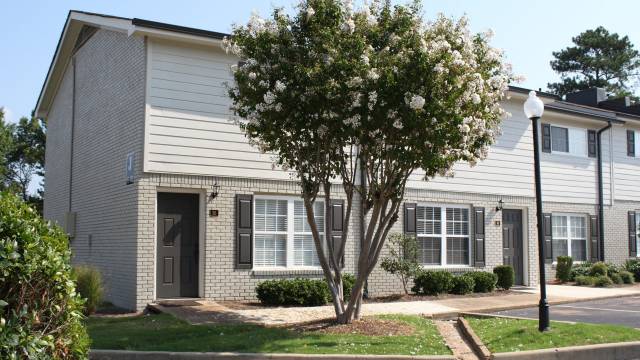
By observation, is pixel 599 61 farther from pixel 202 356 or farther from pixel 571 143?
pixel 202 356

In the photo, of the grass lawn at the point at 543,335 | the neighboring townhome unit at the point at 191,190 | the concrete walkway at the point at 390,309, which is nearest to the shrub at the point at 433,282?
the concrete walkway at the point at 390,309

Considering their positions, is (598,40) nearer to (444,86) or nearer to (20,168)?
(20,168)

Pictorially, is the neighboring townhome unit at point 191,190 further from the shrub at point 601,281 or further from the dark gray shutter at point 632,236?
the dark gray shutter at point 632,236

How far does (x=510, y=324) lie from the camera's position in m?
11.8

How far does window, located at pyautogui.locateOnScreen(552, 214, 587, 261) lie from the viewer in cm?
2264

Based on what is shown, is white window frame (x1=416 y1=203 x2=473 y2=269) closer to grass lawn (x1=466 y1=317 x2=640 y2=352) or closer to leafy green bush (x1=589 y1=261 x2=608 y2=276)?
leafy green bush (x1=589 y1=261 x2=608 y2=276)

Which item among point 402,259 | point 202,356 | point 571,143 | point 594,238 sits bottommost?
point 202,356

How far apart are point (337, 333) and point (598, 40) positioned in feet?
161

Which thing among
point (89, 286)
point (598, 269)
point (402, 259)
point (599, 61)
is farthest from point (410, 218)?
point (599, 61)

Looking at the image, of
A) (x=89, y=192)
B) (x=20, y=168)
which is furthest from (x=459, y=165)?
(x=20, y=168)

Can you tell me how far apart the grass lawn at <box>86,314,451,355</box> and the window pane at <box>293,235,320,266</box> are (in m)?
4.61

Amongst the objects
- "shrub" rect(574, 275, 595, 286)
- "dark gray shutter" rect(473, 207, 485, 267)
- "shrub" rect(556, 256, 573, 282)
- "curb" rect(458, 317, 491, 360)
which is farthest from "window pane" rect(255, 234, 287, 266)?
"shrub" rect(574, 275, 595, 286)

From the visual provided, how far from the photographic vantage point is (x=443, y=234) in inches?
734

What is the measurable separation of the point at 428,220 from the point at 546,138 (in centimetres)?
628
